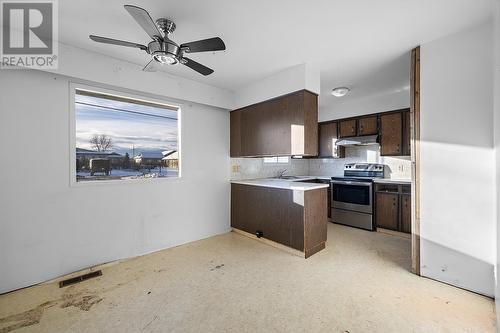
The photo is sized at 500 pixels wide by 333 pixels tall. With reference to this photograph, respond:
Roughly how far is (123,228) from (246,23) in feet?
9.22

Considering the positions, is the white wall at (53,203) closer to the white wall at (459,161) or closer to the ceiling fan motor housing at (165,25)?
the ceiling fan motor housing at (165,25)

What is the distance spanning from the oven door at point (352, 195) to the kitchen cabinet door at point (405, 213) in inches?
19.1

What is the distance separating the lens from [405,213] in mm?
3590

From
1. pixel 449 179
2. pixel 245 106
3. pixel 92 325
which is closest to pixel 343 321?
pixel 449 179

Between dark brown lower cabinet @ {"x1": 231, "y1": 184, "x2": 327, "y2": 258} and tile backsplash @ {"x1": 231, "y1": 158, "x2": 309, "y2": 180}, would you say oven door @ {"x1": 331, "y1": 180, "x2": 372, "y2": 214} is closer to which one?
tile backsplash @ {"x1": 231, "y1": 158, "x2": 309, "y2": 180}

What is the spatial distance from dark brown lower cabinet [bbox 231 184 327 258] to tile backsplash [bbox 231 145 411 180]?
25.5 inches

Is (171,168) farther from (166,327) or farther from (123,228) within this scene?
(166,327)

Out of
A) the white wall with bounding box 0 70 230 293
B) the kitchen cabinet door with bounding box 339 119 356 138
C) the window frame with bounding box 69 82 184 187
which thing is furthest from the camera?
the kitchen cabinet door with bounding box 339 119 356 138

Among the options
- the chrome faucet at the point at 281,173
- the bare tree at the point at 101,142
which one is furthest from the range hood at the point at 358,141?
the bare tree at the point at 101,142

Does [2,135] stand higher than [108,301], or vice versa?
[2,135]

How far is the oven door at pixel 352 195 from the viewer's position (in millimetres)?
3975

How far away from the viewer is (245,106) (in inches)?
144

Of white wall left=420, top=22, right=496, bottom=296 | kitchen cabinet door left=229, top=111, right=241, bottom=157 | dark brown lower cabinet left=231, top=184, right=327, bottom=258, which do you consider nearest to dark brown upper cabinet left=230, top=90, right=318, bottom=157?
kitchen cabinet door left=229, top=111, right=241, bottom=157

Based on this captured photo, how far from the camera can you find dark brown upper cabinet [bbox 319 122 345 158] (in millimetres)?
4809
